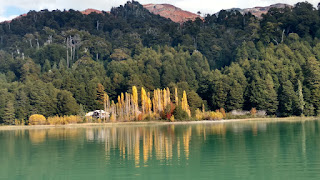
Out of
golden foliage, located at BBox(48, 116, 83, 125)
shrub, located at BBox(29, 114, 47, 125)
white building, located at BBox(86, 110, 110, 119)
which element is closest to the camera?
golden foliage, located at BBox(48, 116, 83, 125)

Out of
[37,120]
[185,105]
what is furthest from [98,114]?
[185,105]

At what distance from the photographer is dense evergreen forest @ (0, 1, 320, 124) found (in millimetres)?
85938

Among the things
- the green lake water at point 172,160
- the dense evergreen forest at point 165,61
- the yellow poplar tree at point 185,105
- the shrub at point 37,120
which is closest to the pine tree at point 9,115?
the dense evergreen forest at point 165,61

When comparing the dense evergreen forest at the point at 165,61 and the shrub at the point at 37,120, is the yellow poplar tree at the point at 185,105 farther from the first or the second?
the shrub at the point at 37,120

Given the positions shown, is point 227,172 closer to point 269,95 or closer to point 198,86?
point 269,95

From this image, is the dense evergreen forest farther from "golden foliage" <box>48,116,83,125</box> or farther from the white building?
"golden foliage" <box>48,116,83,125</box>

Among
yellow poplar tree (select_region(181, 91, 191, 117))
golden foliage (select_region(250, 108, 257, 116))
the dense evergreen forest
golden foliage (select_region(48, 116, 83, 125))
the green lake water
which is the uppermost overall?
the dense evergreen forest

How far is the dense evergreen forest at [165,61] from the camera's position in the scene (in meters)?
85.9

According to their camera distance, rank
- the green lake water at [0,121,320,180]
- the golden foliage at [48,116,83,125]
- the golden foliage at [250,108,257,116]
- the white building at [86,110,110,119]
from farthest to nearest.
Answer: the white building at [86,110,110,119]
the golden foliage at [250,108,257,116]
the golden foliage at [48,116,83,125]
the green lake water at [0,121,320,180]

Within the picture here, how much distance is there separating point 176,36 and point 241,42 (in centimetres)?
2208

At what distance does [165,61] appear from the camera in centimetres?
10962

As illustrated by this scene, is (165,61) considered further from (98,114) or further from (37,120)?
(37,120)

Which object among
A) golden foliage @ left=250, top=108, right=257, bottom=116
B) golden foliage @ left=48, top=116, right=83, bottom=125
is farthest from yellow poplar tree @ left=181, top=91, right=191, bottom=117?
golden foliage @ left=48, top=116, right=83, bottom=125

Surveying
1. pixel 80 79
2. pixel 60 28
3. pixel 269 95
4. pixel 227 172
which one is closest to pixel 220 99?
pixel 269 95
